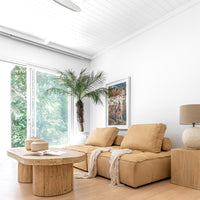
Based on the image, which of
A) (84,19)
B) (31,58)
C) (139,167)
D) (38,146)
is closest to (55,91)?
(31,58)

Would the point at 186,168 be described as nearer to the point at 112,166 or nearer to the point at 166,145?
the point at 166,145

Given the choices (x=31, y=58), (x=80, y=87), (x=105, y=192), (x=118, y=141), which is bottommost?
(x=105, y=192)

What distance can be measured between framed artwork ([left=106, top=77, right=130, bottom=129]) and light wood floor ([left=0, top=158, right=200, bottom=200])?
1760mm

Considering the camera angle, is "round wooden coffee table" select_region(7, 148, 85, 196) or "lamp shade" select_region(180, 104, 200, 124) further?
"lamp shade" select_region(180, 104, 200, 124)

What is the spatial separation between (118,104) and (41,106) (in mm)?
1793

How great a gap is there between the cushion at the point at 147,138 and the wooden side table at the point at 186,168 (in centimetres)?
36

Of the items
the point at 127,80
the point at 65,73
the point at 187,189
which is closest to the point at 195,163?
the point at 187,189

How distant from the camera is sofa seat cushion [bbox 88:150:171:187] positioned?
247 cm

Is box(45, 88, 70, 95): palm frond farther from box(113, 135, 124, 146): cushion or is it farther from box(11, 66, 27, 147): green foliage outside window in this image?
box(113, 135, 124, 146): cushion

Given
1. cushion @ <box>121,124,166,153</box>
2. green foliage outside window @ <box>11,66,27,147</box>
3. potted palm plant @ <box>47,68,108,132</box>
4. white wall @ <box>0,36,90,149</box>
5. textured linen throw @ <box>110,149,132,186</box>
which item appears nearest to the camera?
textured linen throw @ <box>110,149,132,186</box>

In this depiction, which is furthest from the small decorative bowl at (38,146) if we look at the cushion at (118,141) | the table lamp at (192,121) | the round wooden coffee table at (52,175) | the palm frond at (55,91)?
the palm frond at (55,91)

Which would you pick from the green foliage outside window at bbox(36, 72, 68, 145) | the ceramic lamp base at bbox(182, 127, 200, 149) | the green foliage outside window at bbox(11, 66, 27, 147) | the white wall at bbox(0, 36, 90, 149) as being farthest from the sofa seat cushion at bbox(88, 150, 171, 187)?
the green foliage outside window at bbox(11, 66, 27, 147)

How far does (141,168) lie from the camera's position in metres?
2.51

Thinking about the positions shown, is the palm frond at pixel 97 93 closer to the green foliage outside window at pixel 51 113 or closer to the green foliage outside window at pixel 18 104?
the green foliage outside window at pixel 51 113
